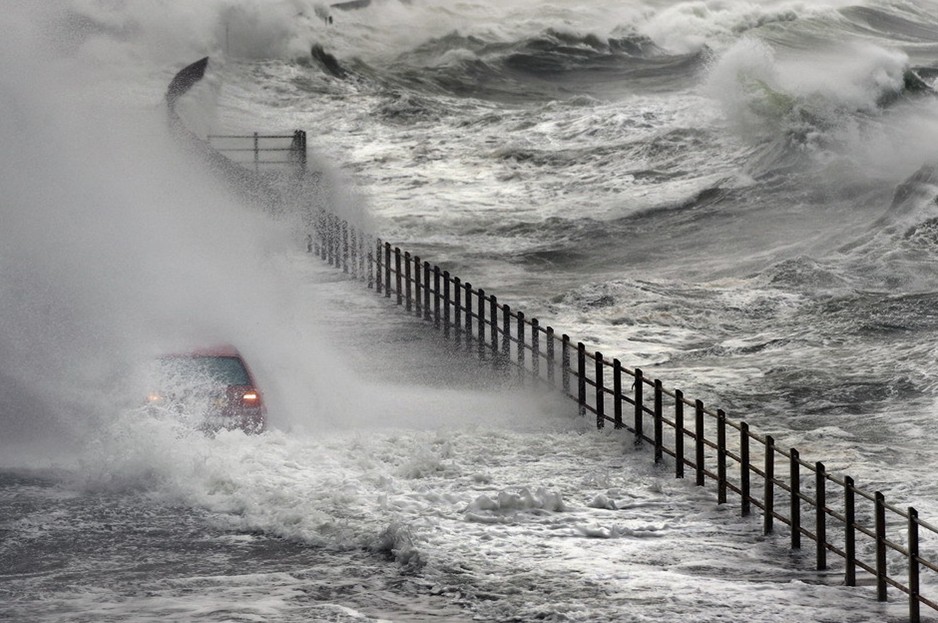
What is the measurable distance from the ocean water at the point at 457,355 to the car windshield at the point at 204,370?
0.49 m

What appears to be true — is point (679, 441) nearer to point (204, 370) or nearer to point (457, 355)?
point (204, 370)

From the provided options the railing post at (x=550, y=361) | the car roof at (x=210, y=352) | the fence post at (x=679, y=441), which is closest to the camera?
the fence post at (x=679, y=441)

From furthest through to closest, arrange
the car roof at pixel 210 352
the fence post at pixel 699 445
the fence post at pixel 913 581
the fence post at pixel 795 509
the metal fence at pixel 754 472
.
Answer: the car roof at pixel 210 352
the fence post at pixel 699 445
the fence post at pixel 795 509
the metal fence at pixel 754 472
the fence post at pixel 913 581

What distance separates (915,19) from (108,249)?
6291 centimetres

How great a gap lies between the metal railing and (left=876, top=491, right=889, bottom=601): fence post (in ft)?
94.5

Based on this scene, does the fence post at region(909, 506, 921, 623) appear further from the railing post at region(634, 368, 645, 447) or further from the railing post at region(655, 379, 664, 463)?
the railing post at region(634, 368, 645, 447)

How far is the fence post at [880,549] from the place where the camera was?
961 cm

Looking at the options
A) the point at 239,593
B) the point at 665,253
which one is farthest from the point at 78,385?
the point at 665,253

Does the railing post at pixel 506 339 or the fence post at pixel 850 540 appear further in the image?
the railing post at pixel 506 339

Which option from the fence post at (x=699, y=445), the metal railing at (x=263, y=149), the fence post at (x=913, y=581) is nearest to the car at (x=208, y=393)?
the fence post at (x=699, y=445)

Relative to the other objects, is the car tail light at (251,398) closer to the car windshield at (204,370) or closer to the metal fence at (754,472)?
the car windshield at (204,370)

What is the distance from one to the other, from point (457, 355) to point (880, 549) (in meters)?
10.6

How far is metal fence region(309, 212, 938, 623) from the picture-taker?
33.3ft

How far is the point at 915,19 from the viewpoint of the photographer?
3059 inches
